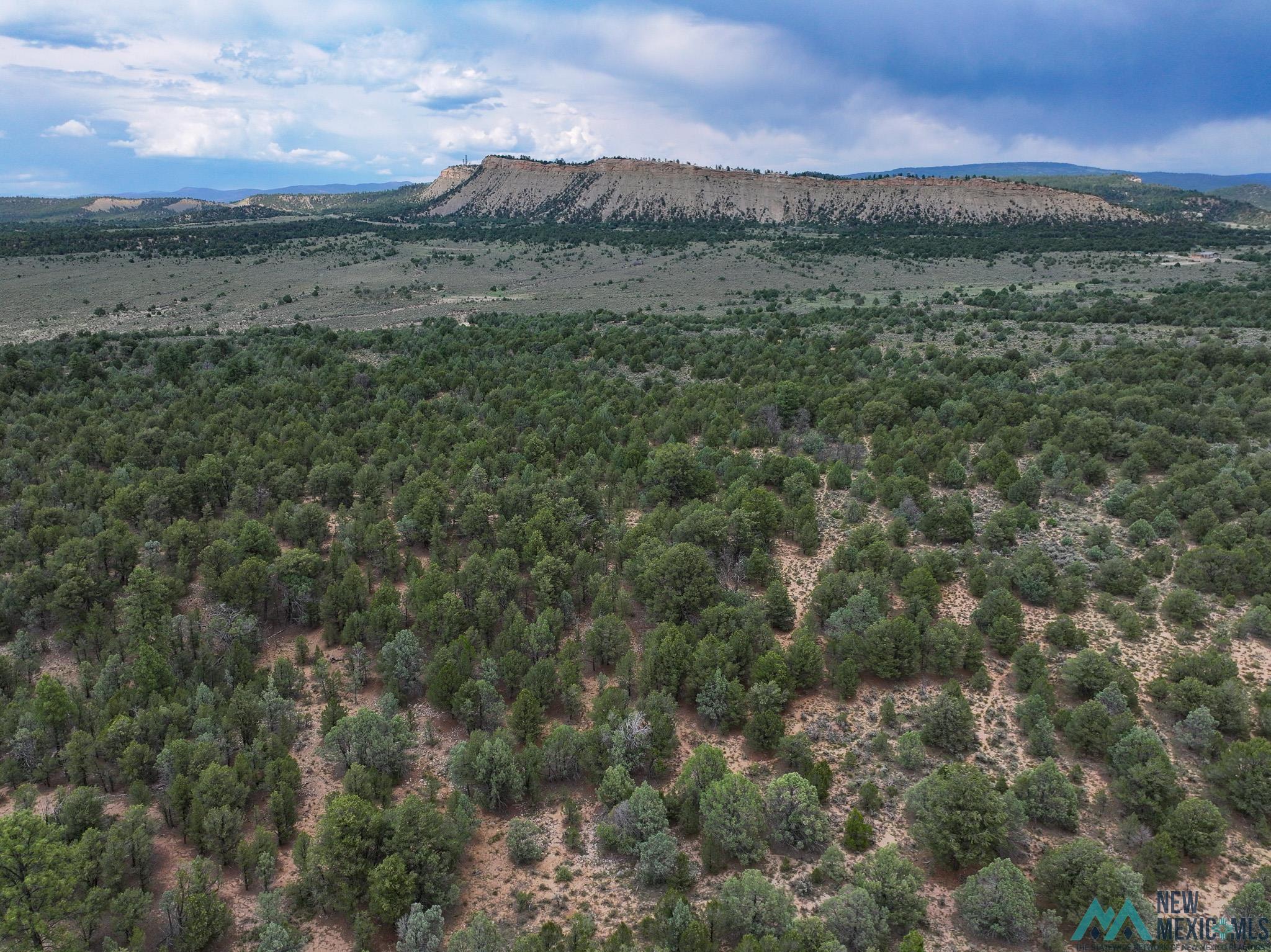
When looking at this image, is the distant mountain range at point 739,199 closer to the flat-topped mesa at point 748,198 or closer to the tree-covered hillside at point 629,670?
the flat-topped mesa at point 748,198

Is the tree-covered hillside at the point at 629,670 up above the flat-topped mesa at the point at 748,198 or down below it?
below

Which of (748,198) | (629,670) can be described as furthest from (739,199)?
(629,670)

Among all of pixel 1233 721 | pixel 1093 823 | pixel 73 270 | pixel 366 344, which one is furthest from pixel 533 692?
pixel 73 270

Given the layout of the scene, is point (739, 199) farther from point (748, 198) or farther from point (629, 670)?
point (629, 670)

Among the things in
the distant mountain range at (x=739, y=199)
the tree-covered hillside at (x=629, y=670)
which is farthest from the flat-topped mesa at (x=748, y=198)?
the tree-covered hillside at (x=629, y=670)

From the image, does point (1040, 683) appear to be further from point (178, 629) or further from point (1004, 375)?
point (1004, 375)

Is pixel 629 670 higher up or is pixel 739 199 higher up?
pixel 739 199

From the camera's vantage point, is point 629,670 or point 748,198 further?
point 748,198

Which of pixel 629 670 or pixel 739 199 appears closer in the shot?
pixel 629 670

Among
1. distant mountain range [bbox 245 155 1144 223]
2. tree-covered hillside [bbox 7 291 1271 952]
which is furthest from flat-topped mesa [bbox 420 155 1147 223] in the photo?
tree-covered hillside [bbox 7 291 1271 952]
